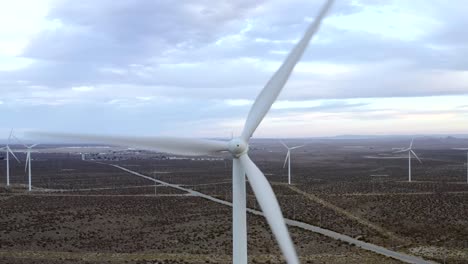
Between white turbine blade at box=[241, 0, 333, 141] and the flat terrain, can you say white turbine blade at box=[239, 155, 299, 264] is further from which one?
the flat terrain

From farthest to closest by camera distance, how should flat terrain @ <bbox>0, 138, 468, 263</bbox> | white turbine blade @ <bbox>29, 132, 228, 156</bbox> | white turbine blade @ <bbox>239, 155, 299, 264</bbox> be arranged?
flat terrain @ <bbox>0, 138, 468, 263</bbox> < white turbine blade @ <bbox>29, 132, 228, 156</bbox> < white turbine blade @ <bbox>239, 155, 299, 264</bbox>

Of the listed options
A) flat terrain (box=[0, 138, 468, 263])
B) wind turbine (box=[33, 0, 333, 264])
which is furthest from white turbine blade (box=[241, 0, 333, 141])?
flat terrain (box=[0, 138, 468, 263])

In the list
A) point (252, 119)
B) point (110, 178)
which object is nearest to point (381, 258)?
point (252, 119)

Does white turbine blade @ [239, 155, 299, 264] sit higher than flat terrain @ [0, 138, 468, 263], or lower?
higher

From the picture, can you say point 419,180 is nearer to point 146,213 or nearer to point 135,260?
point 146,213

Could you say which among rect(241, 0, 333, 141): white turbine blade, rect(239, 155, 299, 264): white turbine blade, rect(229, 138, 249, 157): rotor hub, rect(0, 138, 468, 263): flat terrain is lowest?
rect(0, 138, 468, 263): flat terrain

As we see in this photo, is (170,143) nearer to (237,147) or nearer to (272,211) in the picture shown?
(237,147)

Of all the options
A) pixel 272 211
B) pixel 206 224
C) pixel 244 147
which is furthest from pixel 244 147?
pixel 206 224
